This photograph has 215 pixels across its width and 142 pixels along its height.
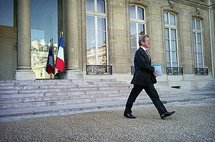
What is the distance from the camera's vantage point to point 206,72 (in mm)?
17047

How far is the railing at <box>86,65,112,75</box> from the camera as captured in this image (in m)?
11.9

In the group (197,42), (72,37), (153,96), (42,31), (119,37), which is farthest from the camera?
(197,42)

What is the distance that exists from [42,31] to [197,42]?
1091 cm

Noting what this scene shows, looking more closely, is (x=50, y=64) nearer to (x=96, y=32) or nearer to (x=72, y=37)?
(x=72, y=37)

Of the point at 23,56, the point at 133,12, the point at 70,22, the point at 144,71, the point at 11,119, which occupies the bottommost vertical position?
the point at 11,119

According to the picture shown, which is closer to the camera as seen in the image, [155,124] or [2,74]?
[155,124]

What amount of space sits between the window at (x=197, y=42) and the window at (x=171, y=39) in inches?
77.1

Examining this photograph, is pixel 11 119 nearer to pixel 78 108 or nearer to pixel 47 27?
pixel 78 108

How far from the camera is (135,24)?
1409cm

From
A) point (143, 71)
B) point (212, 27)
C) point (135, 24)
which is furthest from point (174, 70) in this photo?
point (143, 71)

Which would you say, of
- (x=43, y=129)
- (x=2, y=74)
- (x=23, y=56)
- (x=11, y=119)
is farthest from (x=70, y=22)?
(x=43, y=129)

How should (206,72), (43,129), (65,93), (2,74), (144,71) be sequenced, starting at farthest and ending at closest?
1. (206,72)
2. (2,74)
3. (65,93)
4. (144,71)
5. (43,129)

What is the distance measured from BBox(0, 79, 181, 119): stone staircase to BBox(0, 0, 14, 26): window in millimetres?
6384

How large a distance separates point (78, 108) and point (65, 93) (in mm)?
2034
